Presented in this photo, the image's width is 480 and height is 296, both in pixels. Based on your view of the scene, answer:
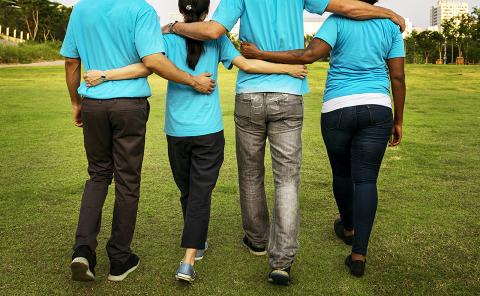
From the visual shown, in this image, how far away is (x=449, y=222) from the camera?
16.4ft

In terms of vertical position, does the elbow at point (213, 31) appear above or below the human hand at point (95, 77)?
above

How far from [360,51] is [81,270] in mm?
2193

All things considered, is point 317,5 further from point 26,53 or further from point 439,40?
point 439,40

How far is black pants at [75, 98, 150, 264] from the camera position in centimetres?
358

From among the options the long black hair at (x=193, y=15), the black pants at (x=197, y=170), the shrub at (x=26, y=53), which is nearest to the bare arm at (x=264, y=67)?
the long black hair at (x=193, y=15)

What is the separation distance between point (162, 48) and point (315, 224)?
2211 millimetres

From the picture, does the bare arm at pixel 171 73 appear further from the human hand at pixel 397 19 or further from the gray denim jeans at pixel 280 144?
the human hand at pixel 397 19

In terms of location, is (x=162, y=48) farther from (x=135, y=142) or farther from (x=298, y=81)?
(x=298, y=81)

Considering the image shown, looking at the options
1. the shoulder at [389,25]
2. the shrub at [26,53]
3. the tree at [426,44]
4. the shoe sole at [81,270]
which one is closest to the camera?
the shoe sole at [81,270]

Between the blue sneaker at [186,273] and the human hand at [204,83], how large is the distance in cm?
110

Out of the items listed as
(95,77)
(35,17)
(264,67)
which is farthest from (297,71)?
(35,17)

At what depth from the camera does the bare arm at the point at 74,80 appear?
3795mm

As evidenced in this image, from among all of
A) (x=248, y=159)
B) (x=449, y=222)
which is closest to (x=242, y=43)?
(x=248, y=159)

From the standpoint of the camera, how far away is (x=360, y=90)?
3.79 meters
